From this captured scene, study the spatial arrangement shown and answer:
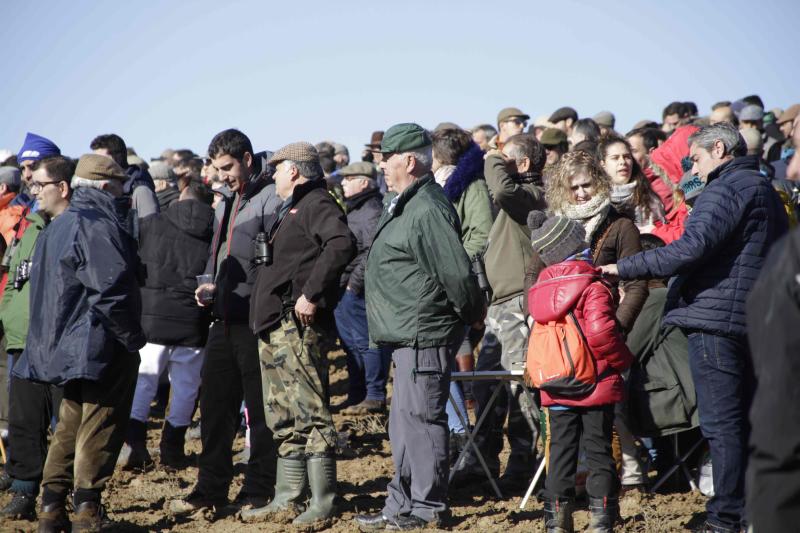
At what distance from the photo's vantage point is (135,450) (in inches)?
318

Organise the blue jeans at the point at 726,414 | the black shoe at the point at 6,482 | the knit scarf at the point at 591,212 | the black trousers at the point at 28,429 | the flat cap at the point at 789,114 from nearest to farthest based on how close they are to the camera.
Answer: the blue jeans at the point at 726,414 → the knit scarf at the point at 591,212 → the black trousers at the point at 28,429 → the black shoe at the point at 6,482 → the flat cap at the point at 789,114

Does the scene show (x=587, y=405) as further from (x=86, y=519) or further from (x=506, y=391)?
(x=86, y=519)

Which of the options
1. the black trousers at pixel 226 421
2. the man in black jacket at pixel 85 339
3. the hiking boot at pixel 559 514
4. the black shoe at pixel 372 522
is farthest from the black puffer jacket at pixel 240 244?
the hiking boot at pixel 559 514

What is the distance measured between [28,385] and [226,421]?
1.49 meters

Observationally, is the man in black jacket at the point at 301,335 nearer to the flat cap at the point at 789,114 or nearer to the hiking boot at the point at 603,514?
the hiking boot at the point at 603,514

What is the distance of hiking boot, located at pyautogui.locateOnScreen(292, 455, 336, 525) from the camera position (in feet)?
20.1

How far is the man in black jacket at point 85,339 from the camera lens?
227 inches

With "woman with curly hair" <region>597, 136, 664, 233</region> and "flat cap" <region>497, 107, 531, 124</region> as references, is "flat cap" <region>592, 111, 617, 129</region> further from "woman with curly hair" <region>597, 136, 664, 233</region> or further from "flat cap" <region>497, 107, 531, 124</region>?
"woman with curly hair" <region>597, 136, 664, 233</region>

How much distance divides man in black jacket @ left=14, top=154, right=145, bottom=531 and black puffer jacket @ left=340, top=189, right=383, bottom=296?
12.7 ft

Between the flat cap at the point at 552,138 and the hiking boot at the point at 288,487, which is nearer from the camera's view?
the hiking boot at the point at 288,487

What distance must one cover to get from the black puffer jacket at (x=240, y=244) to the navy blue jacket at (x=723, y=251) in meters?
2.49

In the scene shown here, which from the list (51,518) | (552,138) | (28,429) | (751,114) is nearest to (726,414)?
(51,518)

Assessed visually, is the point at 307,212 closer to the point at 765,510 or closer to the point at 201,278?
the point at 201,278

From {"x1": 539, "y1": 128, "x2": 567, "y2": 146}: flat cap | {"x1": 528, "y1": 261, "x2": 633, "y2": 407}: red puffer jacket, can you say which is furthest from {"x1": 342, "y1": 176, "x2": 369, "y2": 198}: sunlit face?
{"x1": 528, "y1": 261, "x2": 633, "y2": 407}: red puffer jacket
